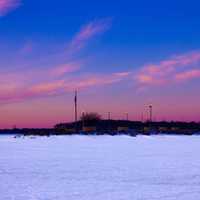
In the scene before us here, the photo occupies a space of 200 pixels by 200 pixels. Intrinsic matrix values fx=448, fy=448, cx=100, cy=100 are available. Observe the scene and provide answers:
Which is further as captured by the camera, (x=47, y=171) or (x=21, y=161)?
(x=21, y=161)

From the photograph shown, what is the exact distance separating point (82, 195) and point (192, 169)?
206 inches

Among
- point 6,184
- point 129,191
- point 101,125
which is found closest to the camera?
point 129,191

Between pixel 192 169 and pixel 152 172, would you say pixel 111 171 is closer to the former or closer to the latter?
pixel 152 172

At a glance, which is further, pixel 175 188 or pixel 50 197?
pixel 175 188

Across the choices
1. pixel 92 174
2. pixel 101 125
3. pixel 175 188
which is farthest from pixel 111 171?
pixel 101 125

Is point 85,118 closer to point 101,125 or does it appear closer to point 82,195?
point 101,125

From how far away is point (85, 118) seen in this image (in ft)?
219

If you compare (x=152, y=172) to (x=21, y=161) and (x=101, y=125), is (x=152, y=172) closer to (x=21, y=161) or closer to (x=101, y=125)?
(x=21, y=161)

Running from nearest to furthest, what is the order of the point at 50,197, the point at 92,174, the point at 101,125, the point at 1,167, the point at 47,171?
the point at 50,197 < the point at 92,174 < the point at 47,171 < the point at 1,167 < the point at 101,125

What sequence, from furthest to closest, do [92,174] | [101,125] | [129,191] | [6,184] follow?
[101,125], [92,174], [6,184], [129,191]

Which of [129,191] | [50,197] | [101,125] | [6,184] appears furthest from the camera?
[101,125]

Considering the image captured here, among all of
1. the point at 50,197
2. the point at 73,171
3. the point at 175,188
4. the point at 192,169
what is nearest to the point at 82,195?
the point at 50,197

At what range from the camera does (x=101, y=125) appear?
218 feet

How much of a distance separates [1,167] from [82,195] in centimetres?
581
